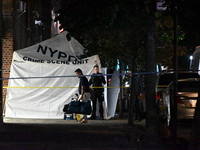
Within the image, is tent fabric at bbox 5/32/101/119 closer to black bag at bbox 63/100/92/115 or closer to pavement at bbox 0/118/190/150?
black bag at bbox 63/100/92/115

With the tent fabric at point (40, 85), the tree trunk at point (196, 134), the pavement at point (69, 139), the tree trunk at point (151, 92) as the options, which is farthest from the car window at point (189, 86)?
the tent fabric at point (40, 85)

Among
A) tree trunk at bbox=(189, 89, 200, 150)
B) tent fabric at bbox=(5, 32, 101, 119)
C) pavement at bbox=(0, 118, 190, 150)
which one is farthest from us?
tent fabric at bbox=(5, 32, 101, 119)

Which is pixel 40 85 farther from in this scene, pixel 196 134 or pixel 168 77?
pixel 196 134

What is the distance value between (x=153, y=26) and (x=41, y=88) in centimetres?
723

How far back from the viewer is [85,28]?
10.7 m

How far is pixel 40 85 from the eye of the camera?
1766 cm

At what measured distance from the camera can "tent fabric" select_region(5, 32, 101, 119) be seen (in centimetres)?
1748

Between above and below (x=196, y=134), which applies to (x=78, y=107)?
above

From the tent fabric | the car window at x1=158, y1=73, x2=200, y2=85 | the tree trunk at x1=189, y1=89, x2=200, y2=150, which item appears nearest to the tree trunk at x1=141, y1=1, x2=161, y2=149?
the tree trunk at x1=189, y1=89, x2=200, y2=150

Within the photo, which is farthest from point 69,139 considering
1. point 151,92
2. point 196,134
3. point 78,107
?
point 78,107

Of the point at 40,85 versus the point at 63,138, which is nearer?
the point at 63,138

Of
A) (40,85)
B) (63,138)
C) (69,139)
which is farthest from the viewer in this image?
(40,85)

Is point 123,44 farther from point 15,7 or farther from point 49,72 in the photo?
point 15,7

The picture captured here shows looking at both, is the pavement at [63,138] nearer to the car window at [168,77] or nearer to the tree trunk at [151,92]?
the tree trunk at [151,92]
